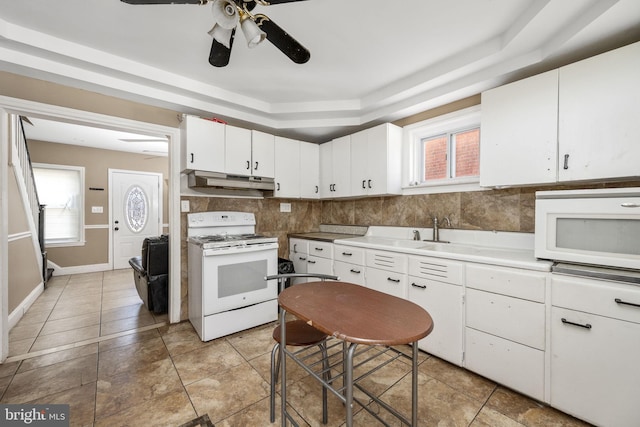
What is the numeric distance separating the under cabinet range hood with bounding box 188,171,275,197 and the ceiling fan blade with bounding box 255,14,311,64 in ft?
5.02

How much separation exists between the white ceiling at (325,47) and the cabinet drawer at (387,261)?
1569mm

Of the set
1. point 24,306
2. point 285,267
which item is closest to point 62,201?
point 24,306

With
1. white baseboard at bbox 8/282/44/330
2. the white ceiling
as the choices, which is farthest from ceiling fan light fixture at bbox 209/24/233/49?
white baseboard at bbox 8/282/44/330

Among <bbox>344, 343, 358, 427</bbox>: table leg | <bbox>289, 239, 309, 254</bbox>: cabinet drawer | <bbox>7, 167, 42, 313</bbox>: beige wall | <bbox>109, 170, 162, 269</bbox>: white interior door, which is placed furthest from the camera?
<bbox>109, 170, 162, 269</bbox>: white interior door

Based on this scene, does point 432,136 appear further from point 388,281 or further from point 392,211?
point 388,281

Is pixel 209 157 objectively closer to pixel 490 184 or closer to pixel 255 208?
pixel 255 208

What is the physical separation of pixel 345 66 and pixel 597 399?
2.85 m

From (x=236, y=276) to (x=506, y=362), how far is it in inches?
90.9

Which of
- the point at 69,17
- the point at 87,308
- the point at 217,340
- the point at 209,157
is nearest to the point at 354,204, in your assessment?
the point at 209,157

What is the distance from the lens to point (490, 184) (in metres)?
2.10

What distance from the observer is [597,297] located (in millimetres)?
1420

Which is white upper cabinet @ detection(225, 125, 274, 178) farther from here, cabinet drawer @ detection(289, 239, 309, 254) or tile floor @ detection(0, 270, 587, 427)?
tile floor @ detection(0, 270, 587, 427)

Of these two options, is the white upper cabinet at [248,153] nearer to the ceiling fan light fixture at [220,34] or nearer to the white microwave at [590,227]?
the ceiling fan light fixture at [220,34]

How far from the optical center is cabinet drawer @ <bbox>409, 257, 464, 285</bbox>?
1.96 metres
